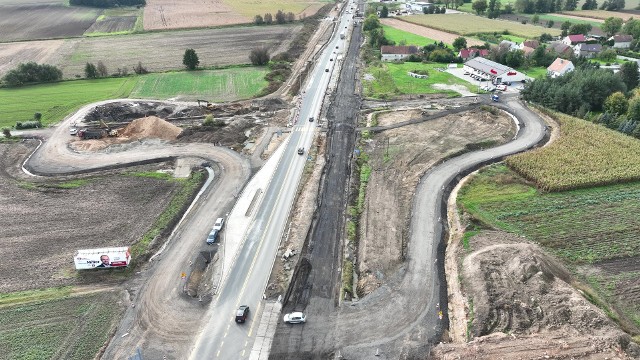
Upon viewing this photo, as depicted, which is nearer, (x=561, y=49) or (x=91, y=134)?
(x=91, y=134)

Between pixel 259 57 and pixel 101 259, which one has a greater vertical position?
pixel 259 57

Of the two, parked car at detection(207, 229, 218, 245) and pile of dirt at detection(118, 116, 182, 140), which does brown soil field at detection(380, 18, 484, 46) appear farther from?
parked car at detection(207, 229, 218, 245)

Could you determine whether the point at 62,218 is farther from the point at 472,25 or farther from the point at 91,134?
the point at 472,25

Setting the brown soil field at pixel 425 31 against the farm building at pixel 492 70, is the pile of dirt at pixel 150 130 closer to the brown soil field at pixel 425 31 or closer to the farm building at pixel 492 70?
the farm building at pixel 492 70

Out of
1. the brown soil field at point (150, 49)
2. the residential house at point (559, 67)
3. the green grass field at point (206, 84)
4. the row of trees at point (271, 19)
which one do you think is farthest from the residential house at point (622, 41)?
the row of trees at point (271, 19)

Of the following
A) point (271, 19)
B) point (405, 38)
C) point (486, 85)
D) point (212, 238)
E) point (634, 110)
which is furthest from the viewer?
point (271, 19)

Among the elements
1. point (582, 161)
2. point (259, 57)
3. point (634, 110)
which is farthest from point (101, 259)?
point (634, 110)

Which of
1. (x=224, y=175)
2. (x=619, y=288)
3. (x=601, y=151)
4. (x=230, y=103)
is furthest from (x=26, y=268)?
(x=601, y=151)
